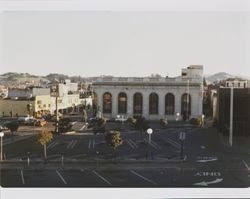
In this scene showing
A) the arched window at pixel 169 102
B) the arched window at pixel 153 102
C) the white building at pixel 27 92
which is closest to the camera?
the arched window at pixel 169 102

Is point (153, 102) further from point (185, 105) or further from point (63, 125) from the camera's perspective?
point (63, 125)

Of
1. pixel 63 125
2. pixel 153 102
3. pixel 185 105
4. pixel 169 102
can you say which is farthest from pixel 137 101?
pixel 63 125

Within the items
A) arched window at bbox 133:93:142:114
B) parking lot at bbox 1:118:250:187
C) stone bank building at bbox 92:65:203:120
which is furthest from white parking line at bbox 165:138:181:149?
arched window at bbox 133:93:142:114

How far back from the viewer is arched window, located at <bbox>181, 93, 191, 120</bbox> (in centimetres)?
3288

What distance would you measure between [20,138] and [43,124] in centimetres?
595

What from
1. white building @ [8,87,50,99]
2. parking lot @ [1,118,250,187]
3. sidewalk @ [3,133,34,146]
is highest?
white building @ [8,87,50,99]

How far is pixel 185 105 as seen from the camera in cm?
3306

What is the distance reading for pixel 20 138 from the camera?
74.1ft

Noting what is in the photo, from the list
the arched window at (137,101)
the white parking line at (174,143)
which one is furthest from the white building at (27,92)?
the white parking line at (174,143)

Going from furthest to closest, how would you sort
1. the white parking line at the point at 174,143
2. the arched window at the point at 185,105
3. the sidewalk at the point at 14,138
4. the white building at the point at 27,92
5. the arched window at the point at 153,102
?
1. the white building at the point at 27,92
2. the arched window at the point at 153,102
3. the arched window at the point at 185,105
4. the sidewalk at the point at 14,138
5. the white parking line at the point at 174,143

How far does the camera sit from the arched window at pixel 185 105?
3288 centimetres

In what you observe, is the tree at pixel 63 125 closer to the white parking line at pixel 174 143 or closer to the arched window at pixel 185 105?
the white parking line at pixel 174 143

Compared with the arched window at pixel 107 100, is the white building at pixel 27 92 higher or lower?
higher

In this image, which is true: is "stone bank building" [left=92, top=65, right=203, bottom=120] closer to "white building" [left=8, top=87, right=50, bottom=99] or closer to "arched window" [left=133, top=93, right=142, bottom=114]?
"arched window" [left=133, top=93, right=142, bottom=114]
